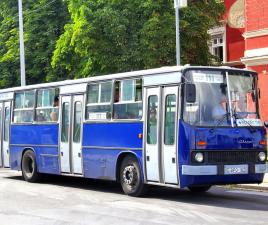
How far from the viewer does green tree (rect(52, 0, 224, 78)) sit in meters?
26.6

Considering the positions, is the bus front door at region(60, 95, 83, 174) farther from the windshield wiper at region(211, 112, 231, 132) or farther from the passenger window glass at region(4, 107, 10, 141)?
the windshield wiper at region(211, 112, 231, 132)

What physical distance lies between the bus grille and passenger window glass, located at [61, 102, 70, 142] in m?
5.23

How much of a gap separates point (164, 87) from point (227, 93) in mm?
1326

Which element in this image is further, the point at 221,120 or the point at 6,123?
the point at 6,123

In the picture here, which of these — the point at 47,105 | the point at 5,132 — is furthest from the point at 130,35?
the point at 47,105

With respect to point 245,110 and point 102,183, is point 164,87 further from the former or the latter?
point 102,183

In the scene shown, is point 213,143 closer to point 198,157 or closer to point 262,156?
point 198,157

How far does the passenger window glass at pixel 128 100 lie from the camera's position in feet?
47.6

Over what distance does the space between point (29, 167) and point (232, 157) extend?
779 cm

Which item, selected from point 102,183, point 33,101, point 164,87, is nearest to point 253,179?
point 164,87

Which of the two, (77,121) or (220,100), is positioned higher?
(220,100)

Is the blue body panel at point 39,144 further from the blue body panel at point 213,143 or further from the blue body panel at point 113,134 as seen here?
the blue body panel at point 213,143

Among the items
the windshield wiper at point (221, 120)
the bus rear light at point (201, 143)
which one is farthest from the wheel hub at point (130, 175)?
the windshield wiper at point (221, 120)

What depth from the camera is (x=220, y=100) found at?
1344cm
